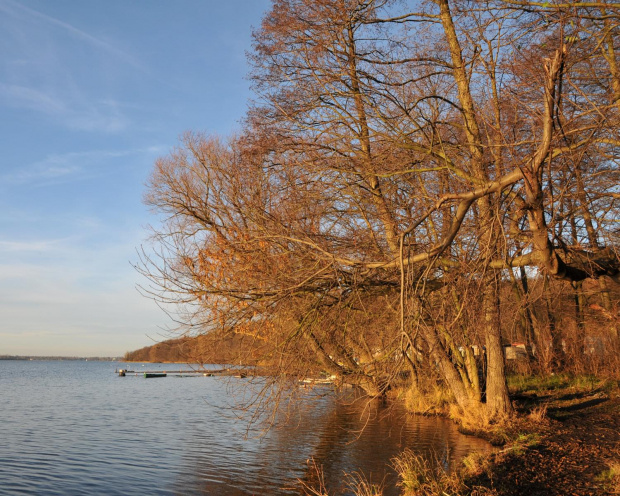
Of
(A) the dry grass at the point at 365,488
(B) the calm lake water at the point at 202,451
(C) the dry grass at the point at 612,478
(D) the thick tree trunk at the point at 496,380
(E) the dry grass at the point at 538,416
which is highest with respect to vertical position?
(D) the thick tree trunk at the point at 496,380

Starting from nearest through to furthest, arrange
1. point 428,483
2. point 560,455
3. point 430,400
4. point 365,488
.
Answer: point 365,488, point 428,483, point 560,455, point 430,400

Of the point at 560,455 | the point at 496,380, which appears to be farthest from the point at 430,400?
the point at 560,455

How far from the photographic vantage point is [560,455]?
374 inches

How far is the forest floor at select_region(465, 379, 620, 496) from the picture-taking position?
7.54 m

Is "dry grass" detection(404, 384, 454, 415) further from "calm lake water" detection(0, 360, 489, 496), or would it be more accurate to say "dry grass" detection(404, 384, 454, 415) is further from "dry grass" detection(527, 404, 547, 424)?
"dry grass" detection(527, 404, 547, 424)

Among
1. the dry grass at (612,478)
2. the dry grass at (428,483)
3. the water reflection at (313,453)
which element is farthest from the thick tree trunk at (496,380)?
the dry grass at (612,478)

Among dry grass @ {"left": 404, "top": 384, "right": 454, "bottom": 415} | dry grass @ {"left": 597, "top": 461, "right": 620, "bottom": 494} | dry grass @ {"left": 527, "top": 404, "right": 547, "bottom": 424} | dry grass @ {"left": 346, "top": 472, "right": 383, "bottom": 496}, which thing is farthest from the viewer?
dry grass @ {"left": 404, "top": 384, "right": 454, "bottom": 415}

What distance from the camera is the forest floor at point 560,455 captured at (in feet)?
24.7

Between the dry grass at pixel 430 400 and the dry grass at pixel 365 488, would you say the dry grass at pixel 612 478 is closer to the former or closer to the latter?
the dry grass at pixel 365 488

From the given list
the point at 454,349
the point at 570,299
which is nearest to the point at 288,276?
the point at 454,349

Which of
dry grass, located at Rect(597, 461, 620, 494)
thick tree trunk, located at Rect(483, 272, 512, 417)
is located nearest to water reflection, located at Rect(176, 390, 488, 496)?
thick tree trunk, located at Rect(483, 272, 512, 417)

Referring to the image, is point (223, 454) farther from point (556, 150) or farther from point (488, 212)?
point (556, 150)

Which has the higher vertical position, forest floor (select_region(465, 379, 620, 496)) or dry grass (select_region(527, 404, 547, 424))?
dry grass (select_region(527, 404, 547, 424))

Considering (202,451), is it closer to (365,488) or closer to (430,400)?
(430,400)
